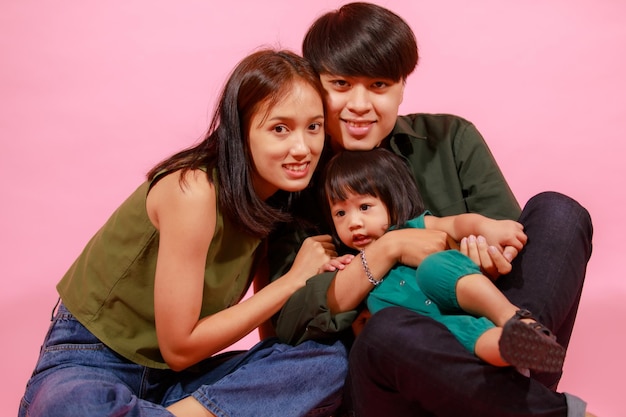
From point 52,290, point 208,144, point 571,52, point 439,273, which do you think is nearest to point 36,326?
point 52,290

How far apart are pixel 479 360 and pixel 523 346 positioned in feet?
0.50

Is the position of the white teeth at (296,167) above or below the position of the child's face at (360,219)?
above

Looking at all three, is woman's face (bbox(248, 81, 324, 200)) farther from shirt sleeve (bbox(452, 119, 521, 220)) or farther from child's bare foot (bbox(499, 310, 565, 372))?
child's bare foot (bbox(499, 310, 565, 372))

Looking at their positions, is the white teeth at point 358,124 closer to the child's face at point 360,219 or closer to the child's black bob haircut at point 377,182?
the child's black bob haircut at point 377,182

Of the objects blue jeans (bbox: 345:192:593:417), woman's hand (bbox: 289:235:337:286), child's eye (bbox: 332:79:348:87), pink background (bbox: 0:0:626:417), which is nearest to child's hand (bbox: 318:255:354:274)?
woman's hand (bbox: 289:235:337:286)

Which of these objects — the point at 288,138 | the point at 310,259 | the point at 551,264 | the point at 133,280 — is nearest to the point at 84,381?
the point at 133,280

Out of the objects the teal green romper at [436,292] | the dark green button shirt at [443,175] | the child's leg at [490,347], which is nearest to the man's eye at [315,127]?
the dark green button shirt at [443,175]

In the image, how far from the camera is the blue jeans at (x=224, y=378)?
181 centimetres

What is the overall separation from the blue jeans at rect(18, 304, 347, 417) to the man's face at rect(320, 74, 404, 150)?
0.51 metres

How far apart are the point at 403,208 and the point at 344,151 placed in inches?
8.3

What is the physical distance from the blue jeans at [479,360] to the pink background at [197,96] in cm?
109

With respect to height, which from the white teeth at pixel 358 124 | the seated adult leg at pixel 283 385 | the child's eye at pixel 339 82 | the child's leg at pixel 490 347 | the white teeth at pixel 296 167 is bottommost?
the seated adult leg at pixel 283 385

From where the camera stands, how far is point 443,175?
2.07 m

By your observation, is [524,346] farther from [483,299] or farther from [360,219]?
[360,219]
